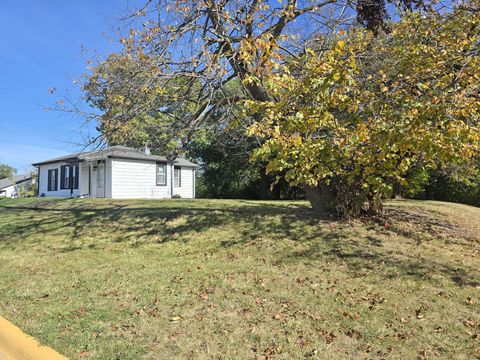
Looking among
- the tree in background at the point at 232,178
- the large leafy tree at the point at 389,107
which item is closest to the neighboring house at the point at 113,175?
the tree in background at the point at 232,178

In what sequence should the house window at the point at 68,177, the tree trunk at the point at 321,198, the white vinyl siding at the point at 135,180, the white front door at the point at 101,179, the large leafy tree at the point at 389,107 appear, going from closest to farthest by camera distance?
the large leafy tree at the point at 389,107 → the tree trunk at the point at 321,198 → the white vinyl siding at the point at 135,180 → the white front door at the point at 101,179 → the house window at the point at 68,177

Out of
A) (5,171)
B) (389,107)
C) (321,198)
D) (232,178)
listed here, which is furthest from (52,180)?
(5,171)

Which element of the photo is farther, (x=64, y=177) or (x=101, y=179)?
(x=64, y=177)

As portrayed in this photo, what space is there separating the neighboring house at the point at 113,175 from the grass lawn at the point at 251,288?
1293 centimetres

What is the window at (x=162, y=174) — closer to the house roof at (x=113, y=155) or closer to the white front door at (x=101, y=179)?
the house roof at (x=113, y=155)

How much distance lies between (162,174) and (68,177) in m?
5.76

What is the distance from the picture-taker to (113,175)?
2264 cm

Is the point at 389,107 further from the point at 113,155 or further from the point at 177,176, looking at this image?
the point at 177,176

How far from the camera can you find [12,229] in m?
11.0

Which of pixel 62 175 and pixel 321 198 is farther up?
pixel 62 175

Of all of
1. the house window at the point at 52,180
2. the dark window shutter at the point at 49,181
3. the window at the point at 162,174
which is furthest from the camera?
the dark window shutter at the point at 49,181

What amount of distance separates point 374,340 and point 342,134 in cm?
336

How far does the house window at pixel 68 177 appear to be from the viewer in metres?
24.9

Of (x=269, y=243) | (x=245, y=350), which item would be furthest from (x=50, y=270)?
(x=245, y=350)
